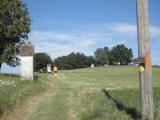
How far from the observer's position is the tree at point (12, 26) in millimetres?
→ 50225

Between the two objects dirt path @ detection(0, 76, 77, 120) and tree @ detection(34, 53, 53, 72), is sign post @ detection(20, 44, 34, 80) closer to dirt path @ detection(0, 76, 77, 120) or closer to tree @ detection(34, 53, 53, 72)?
dirt path @ detection(0, 76, 77, 120)

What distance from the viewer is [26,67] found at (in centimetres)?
3456

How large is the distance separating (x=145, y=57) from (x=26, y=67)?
2284cm

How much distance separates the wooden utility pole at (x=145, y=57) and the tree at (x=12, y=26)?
38.4 m

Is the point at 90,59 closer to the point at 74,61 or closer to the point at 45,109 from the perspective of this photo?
the point at 74,61

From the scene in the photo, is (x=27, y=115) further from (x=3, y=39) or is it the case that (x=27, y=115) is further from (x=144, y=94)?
(x=3, y=39)

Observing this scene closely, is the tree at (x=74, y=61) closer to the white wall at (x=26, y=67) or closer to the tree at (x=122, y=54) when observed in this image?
the tree at (x=122, y=54)

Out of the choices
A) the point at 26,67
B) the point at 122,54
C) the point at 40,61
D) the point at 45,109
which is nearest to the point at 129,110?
the point at 45,109

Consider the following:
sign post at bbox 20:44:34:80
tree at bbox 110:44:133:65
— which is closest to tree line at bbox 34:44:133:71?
tree at bbox 110:44:133:65

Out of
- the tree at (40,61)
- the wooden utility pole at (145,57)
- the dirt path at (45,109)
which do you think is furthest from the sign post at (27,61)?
the tree at (40,61)

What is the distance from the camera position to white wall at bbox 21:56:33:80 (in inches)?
1346

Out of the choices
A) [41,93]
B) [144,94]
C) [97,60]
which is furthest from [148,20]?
[97,60]

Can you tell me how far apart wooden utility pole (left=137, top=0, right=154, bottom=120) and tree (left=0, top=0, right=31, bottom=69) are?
126 feet

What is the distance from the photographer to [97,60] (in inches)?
7618
